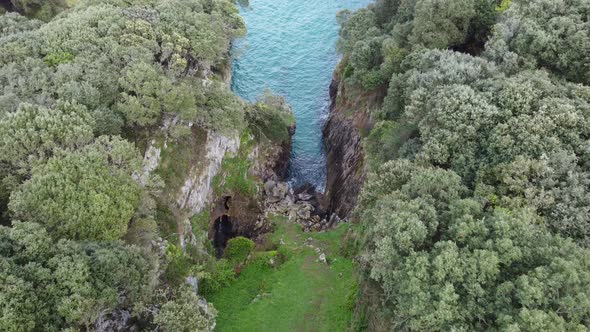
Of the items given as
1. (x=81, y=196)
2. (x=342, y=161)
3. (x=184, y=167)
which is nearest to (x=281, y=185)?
(x=342, y=161)

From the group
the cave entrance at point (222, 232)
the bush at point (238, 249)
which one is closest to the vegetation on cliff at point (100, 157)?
the bush at point (238, 249)

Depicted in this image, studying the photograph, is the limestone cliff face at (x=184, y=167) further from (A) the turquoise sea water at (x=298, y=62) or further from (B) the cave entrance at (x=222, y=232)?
(A) the turquoise sea water at (x=298, y=62)

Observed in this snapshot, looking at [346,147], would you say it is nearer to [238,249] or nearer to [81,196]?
[238,249]

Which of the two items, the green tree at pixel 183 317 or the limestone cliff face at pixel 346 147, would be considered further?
the limestone cliff face at pixel 346 147

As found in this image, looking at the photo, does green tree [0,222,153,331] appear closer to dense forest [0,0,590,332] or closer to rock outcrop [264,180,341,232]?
dense forest [0,0,590,332]

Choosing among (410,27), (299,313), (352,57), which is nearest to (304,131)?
(352,57)

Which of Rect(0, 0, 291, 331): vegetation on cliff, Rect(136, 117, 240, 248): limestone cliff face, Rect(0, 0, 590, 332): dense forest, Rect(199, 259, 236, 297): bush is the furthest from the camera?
Rect(136, 117, 240, 248): limestone cliff face

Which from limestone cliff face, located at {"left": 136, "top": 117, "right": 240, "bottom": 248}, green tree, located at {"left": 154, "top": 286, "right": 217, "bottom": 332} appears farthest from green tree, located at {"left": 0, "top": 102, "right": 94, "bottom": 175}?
green tree, located at {"left": 154, "top": 286, "right": 217, "bottom": 332}

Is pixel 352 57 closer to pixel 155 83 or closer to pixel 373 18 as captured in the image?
pixel 373 18
